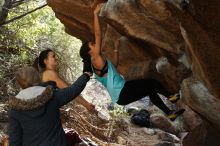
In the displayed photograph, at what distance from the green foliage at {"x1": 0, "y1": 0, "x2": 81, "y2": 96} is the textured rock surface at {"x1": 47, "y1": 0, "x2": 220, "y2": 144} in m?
2.68

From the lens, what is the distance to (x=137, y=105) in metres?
17.1

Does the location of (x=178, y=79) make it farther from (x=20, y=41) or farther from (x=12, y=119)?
(x=20, y=41)

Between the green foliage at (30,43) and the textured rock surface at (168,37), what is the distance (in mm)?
2682

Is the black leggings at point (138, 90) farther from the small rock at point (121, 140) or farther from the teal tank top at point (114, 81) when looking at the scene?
the small rock at point (121, 140)

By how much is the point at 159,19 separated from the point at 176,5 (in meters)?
2.31

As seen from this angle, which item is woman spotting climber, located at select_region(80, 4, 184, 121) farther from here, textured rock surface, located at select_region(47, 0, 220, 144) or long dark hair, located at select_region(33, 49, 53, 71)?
long dark hair, located at select_region(33, 49, 53, 71)

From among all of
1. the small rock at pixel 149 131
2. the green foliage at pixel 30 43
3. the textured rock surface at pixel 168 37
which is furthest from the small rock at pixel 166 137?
the green foliage at pixel 30 43

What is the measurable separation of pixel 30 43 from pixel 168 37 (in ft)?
27.4

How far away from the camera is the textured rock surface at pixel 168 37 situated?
15.3 ft

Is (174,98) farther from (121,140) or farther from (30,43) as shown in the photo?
(30,43)

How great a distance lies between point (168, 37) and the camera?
731 centimetres

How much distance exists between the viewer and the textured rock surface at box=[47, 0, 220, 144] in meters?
4.66

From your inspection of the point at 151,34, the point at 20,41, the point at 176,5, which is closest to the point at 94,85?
the point at 20,41

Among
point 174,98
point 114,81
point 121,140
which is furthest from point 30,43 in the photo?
point 114,81
